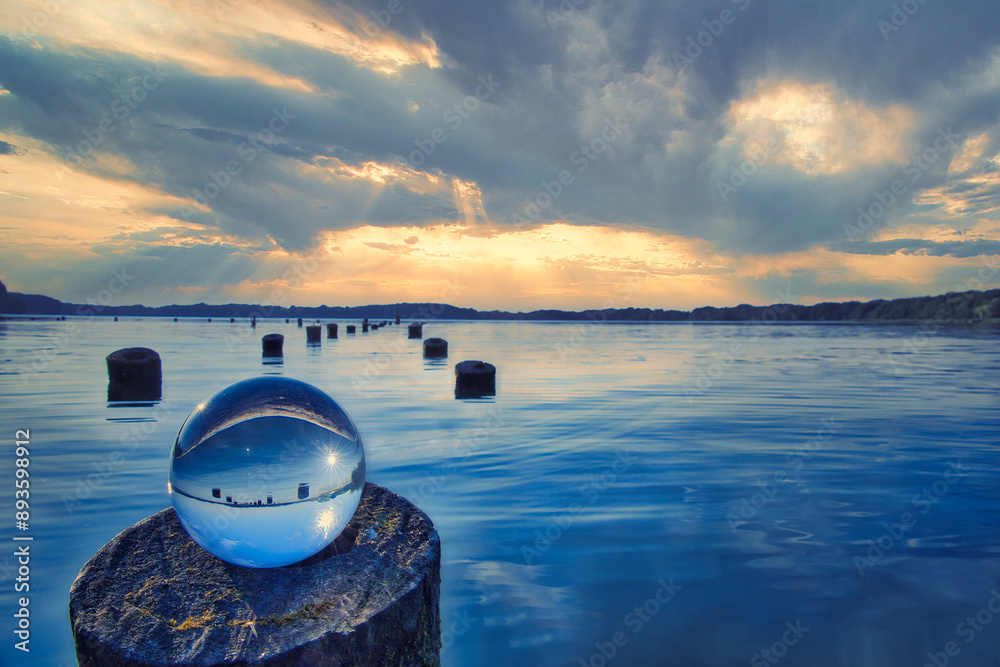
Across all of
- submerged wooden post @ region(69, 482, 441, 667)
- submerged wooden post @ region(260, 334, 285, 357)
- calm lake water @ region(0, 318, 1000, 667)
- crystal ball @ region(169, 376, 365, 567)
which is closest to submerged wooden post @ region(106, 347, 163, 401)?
calm lake water @ region(0, 318, 1000, 667)

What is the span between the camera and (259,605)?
7.04 feet

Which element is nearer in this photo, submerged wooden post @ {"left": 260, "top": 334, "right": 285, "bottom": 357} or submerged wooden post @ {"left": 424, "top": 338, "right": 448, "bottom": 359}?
submerged wooden post @ {"left": 260, "top": 334, "right": 285, "bottom": 357}

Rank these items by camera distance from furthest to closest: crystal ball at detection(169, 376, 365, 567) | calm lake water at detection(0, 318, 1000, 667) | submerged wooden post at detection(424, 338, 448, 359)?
submerged wooden post at detection(424, 338, 448, 359) → calm lake water at detection(0, 318, 1000, 667) → crystal ball at detection(169, 376, 365, 567)

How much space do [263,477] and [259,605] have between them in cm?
47

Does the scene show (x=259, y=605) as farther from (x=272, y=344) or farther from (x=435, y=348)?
(x=272, y=344)

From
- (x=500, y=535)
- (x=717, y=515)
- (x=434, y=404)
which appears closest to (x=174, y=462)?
(x=500, y=535)

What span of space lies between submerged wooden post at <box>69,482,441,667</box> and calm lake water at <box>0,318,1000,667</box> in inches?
55.7

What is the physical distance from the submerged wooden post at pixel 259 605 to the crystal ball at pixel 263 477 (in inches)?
5.9

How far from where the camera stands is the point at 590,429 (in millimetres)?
10164

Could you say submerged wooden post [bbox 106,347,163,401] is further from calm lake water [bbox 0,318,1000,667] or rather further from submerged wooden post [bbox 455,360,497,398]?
submerged wooden post [bbox 455,360,497,398]

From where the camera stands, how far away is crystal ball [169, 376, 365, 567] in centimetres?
227

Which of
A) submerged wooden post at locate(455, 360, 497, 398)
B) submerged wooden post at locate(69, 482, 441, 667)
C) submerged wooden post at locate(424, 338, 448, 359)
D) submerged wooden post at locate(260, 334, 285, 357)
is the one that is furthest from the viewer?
submerged wooden post at locate(424, 338, 448, 359)

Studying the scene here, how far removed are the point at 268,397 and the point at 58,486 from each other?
242 inches

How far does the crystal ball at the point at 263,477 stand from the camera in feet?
7.43
